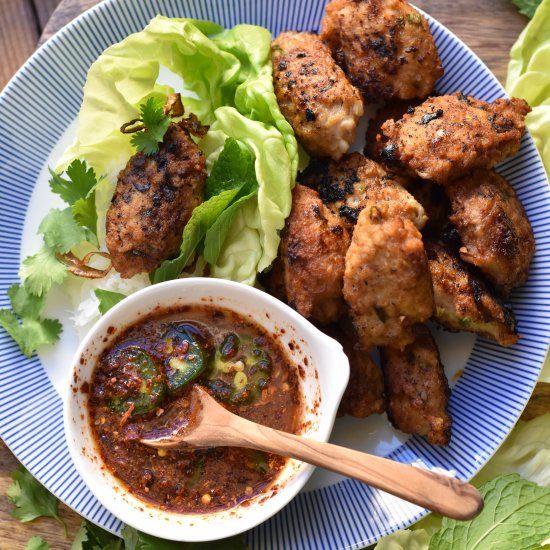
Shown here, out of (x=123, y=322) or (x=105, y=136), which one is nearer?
(x=123, y=322)

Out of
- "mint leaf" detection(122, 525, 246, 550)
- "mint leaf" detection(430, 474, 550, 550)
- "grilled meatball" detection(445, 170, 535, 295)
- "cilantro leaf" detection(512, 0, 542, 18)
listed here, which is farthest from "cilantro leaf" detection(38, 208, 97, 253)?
"cilantro leaf" detection(512, 0, 542, 18)

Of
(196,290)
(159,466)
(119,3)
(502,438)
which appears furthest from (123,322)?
(502,438)

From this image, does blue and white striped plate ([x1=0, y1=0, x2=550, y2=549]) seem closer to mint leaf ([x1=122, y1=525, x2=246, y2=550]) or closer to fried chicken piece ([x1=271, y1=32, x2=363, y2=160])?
mint leaf ([x1=122, y1=525, x2=246, y2=550])

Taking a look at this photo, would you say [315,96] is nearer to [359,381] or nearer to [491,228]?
[491,228]

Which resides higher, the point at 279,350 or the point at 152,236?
the point at 152,236

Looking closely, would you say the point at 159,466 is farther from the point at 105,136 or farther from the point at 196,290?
the point at 105,136

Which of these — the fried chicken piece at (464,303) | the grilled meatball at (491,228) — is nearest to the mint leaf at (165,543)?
the fried chicken piece at (464,303)
